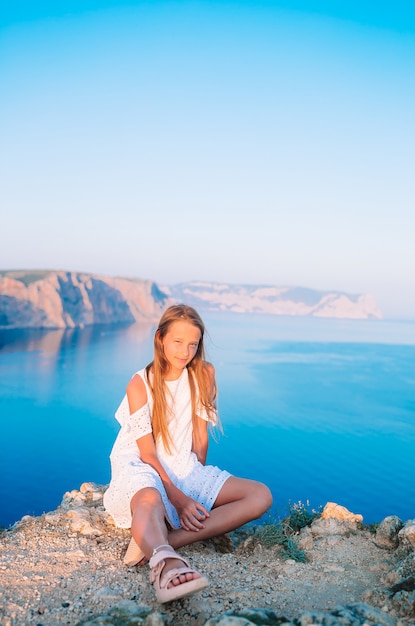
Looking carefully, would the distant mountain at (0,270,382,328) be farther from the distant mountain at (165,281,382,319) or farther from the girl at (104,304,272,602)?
the girl at (104,304,272,602)

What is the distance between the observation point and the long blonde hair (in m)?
3.31

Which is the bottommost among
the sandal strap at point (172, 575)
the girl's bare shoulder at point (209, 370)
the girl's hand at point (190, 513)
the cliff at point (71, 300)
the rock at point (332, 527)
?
the cliff at point (71, 300)

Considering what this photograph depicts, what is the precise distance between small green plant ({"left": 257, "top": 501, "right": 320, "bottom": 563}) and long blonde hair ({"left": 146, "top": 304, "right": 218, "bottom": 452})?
0.80 metres

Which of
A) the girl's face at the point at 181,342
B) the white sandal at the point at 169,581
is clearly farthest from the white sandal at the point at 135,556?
the girl's face at the point at 181,342

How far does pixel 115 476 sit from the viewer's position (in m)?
3.13

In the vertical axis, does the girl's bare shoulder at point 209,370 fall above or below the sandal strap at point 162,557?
above

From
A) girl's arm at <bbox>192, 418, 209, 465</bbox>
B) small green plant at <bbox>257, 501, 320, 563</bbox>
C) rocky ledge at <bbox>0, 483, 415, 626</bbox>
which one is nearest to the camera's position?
rocky ledge at <bbox>0, 483, 415, 626</bbox>

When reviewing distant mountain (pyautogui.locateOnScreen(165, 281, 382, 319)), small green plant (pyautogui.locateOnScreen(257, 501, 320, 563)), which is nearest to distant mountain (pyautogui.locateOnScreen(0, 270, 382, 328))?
distant mountain (pyautogui.locateOnScreen(165, 281, 382, 319))

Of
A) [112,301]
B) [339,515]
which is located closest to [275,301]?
[112,301]

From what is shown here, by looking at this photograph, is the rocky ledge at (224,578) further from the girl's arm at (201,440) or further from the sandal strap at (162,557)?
the girl's arm at (201,440)

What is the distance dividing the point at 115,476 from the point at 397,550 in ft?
5.94

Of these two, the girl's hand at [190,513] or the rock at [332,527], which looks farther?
the rock at [332,527]

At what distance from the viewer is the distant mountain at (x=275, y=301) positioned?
158375 mm

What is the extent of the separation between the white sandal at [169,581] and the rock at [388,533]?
63.9 inches
